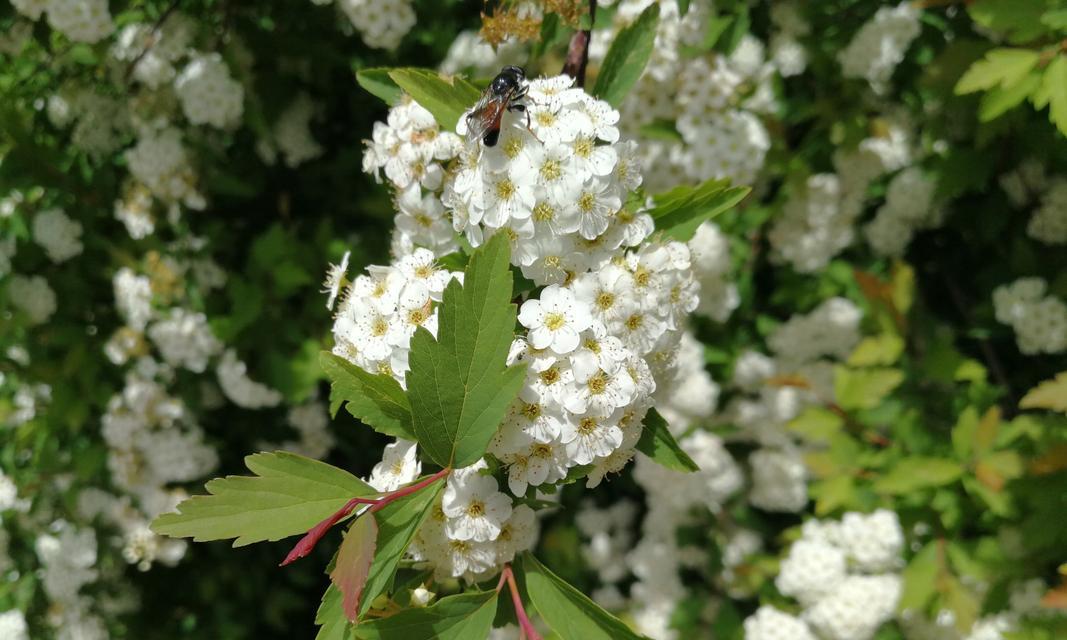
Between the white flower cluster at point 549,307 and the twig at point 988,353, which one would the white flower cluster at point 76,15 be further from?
the twig at point 988,353

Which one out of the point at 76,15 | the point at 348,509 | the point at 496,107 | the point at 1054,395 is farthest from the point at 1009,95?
the point at 76,15

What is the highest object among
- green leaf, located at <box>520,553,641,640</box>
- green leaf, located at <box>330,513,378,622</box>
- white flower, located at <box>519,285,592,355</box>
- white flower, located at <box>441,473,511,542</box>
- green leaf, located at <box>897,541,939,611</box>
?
white flower, located at <box>519,285,592,355</box>

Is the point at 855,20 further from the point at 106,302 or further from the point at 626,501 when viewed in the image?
the point at 106,302

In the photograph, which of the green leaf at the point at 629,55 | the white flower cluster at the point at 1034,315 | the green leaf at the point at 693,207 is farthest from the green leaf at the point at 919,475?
the green leaf at the point at 629,55

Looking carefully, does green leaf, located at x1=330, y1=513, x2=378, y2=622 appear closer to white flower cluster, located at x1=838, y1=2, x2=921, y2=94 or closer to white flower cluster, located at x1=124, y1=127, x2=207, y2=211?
white flower cluster, located at x1=124, y1=127, x2=207, y2=211

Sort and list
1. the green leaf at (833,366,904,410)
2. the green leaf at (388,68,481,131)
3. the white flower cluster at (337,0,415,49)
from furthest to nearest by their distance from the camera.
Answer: the green leaf at (833,366,904,410) < the white flower cluster at (337,0,415,49) < the green leaf at (388,68,481,131)

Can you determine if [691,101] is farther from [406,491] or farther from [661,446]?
[406,491]

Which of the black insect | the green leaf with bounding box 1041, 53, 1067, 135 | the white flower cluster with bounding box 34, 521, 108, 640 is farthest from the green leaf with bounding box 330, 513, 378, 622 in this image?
the white flower cluster with bounding box 34, 521, 108, 640
